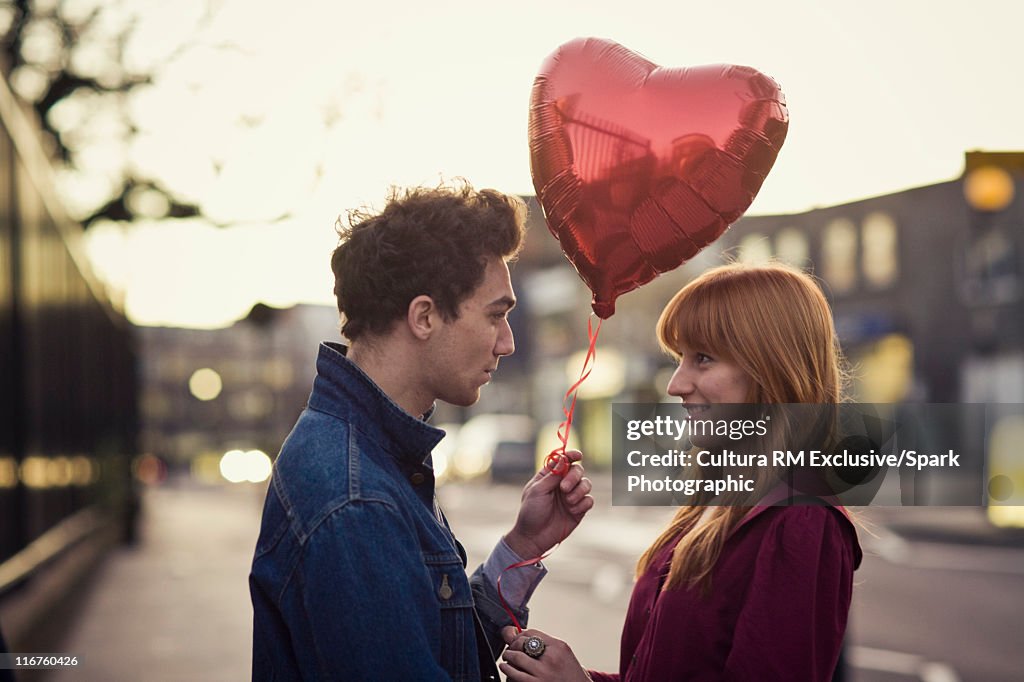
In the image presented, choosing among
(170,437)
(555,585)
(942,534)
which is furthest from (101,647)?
(170,437)

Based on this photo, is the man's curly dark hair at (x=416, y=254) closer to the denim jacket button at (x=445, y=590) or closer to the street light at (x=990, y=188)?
the denim jacket button at (x=445, y=590)

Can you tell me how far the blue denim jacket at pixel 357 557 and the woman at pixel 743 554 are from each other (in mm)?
331

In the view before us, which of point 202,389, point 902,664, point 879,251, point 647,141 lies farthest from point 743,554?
point 202,389

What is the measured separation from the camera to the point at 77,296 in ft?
40.6

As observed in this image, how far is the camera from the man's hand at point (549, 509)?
8.22ft

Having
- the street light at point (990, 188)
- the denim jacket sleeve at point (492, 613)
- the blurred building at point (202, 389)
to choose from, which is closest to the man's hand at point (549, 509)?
the denim jacket sleeve at point (492, 613)

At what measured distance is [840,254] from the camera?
99.2 ft

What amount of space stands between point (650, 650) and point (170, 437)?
3937 inches

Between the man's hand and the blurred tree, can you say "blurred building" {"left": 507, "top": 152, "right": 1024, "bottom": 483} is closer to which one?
the blurred tree

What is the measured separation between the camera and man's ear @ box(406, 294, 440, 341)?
221 centimetres

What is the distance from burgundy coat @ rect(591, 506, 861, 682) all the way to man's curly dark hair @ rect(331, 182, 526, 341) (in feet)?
2.56

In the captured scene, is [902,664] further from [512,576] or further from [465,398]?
[465,398]

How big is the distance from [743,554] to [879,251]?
28.8 metres

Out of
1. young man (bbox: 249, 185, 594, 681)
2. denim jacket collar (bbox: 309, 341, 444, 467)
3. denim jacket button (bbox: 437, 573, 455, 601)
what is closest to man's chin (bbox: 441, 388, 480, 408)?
young man (bbox: 249, 185, 594, 681)
